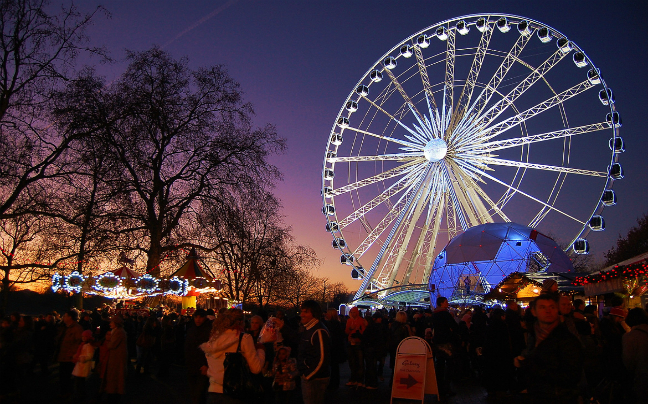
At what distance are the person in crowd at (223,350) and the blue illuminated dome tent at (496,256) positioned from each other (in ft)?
78.7

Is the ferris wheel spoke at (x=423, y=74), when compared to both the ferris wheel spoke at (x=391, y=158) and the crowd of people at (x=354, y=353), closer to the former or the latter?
the ferris wheel spoke at (x=391, y=158)

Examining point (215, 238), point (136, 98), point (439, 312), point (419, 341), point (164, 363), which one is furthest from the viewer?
point (215, 238)

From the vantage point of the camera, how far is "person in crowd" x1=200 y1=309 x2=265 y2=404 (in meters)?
4.98

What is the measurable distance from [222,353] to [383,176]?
79.3ft

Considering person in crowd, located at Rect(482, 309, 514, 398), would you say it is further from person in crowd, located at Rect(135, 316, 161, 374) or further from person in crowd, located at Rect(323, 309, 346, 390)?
person in crowd, located at Rect(135, 316, 161, 374)

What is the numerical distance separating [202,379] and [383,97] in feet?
82.4

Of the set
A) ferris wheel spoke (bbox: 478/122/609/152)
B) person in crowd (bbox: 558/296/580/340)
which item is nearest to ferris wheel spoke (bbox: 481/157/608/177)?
ferris wheel spoke (bbox: 478/122/609/152)

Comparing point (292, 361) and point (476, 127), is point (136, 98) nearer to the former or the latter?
point (292, 361)

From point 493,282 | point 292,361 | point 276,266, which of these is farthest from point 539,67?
point 292,361

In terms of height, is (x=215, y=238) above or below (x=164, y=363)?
above

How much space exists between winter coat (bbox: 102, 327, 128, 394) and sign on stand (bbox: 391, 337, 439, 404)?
3.94 meters

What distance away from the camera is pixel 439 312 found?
8797 millimetres

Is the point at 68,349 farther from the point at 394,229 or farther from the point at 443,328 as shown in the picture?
the point at 394,229

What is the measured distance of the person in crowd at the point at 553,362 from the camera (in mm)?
3758
